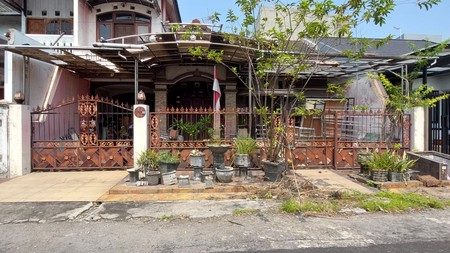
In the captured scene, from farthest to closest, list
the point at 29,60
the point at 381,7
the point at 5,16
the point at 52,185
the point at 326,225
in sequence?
the point at 5,16, the point at 29,60, the point at 52,185, the point at 381,7, the point at 326,225

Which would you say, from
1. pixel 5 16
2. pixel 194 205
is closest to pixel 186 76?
pixel 194 205

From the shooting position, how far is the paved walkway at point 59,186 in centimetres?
645

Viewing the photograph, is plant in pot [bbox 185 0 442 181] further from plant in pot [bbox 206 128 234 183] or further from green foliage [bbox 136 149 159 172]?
green foliage [bbox 136 149 159 172]

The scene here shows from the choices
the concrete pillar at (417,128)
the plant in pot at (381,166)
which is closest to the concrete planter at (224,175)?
the plant in pot at (381,166)

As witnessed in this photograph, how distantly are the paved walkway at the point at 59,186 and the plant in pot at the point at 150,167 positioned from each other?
2.96ft

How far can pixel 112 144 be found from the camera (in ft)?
29.6

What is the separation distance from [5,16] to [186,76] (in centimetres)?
839

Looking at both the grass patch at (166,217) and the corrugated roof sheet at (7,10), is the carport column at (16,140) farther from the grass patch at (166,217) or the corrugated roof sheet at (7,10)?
the corrugated roof sheet at (7,10)

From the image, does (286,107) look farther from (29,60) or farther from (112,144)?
(29,60)

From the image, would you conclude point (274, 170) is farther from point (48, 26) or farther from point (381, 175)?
point (48, 26)

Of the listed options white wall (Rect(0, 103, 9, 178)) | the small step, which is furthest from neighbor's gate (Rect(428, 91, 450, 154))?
white wall (Rect(0, 103, 9, 178))

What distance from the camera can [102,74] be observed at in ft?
44.0

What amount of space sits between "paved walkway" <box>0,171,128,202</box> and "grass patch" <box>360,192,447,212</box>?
542cm

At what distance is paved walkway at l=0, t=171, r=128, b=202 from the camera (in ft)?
21.1
